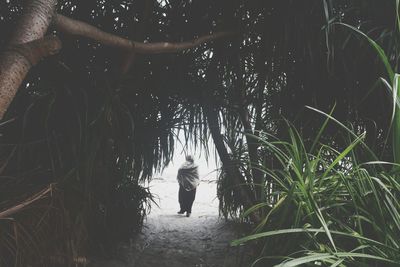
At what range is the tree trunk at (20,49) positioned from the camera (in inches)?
21.6

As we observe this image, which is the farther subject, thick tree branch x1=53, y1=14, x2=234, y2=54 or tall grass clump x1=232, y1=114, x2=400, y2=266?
thick tree branch x1=53, y1=14, x2=234, y2=54

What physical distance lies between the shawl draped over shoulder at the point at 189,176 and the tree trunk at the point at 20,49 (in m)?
3.88

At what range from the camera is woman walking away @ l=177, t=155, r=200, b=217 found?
4.38 metres

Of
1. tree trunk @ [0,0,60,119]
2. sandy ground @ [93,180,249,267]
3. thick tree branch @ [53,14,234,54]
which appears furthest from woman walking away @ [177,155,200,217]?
tree trunk @ [0,0,60,119]

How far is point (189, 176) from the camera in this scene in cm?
450

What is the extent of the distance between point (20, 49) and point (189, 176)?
401 centimetres

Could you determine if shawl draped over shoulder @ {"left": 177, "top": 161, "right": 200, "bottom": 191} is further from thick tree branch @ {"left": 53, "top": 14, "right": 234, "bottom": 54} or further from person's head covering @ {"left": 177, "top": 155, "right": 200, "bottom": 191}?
thick tree branch @ {"left": 53, "top": 14, "right": 234, "bottom": 54}

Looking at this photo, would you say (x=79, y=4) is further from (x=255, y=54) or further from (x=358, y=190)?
(x=358, y=190)

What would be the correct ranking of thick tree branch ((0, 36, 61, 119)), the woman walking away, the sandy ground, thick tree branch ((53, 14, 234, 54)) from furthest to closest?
1. the woman walking away
2. the sandy ground
3. thick tree branch ((53, 14, 234, 54))
4. thick tree branch ((0, 36, 61, 119))

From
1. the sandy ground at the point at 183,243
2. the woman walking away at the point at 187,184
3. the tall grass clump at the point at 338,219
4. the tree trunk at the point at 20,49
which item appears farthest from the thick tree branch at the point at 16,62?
the woman walking away at the point at 187,184

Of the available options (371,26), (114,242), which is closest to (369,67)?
(371,26)

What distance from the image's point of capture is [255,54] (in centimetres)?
159

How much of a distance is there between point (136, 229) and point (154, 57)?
67.3 inches

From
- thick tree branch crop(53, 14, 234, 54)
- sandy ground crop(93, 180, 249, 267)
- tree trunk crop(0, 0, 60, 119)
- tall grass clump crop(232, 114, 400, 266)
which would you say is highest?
thick tree branch crop(53, 14, 234, 54)
